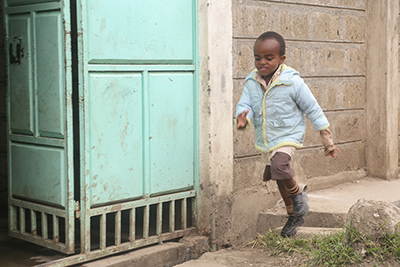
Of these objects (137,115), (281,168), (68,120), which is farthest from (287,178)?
(68,120)

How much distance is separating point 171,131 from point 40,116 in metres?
0.97

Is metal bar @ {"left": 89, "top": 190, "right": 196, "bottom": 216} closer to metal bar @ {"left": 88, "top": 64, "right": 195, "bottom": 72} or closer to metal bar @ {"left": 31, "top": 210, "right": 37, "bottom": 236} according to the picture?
metal bar @ {"left": 31, "top": 210, "right": 37, "bottom": 236}

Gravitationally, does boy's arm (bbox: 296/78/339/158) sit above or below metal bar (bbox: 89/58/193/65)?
below

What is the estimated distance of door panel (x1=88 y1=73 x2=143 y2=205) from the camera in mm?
3535

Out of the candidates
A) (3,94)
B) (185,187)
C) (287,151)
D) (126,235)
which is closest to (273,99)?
(287,151)

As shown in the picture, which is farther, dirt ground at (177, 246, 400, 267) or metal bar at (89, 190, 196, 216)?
dirt ground at (177, 246, 400, 267)

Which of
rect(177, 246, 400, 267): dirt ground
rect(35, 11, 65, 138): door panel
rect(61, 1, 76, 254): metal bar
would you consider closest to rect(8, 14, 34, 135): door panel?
rect(35, 11, 65, 138): door panel

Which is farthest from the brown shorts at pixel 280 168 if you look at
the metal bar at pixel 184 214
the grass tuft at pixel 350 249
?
the metal bar at pixel 184 214

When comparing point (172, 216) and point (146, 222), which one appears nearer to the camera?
point (146, 222)

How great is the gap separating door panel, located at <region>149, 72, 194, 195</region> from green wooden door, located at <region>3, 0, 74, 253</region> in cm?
68

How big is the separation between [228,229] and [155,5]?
1929 millimetres

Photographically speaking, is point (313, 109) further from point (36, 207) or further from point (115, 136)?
point (36, 207)

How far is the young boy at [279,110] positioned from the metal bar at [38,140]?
126 centimetres

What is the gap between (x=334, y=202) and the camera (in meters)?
4.86
